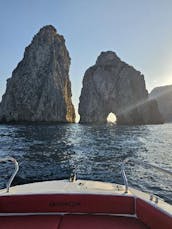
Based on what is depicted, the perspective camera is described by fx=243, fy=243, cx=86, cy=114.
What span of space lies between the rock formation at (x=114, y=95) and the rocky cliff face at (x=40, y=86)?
587 inches

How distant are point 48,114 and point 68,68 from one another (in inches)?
1427

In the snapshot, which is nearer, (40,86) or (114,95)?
(40,86)

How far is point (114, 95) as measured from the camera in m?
152

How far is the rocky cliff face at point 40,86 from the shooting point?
12769 cm

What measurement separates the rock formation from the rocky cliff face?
14917 millimetres

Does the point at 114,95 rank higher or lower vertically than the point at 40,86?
higher

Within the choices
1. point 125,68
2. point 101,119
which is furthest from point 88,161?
point 125,68

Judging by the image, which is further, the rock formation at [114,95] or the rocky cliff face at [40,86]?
the rock formation at [114,95]

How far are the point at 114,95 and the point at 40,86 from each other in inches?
1839

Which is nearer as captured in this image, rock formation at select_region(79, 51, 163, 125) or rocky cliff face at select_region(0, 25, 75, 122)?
rocky cliff face at select_region(0, 25, 75, 122)

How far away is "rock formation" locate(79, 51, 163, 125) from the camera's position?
148m

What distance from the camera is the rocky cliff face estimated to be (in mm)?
127688

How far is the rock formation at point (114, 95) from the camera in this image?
14757 centimetres

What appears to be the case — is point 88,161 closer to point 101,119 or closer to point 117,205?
point 117,205
